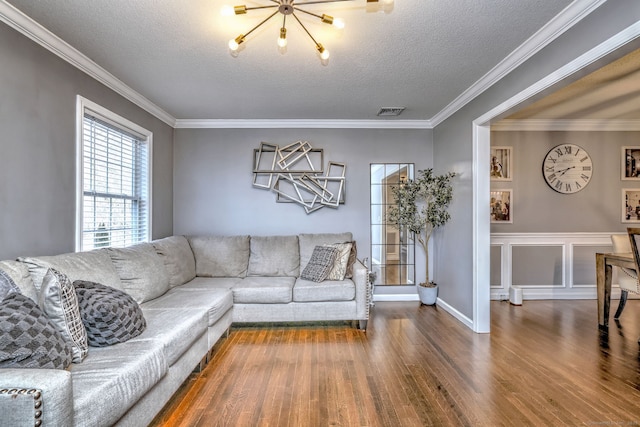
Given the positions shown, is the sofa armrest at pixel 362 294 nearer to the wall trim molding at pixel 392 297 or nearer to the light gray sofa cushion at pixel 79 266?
the wall trim molding at pixel 392 297

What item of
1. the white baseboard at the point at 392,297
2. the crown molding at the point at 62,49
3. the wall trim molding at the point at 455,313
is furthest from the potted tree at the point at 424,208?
the crown molding at the point at 62,49

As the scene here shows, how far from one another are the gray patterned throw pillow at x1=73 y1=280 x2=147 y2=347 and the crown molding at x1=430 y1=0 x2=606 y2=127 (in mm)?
3353

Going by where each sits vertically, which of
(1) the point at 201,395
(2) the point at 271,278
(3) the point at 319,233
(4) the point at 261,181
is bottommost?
(1) the point at 201,395

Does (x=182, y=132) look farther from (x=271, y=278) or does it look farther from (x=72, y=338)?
(x=72, y=338)

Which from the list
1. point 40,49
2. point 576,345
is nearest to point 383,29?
point 40,49

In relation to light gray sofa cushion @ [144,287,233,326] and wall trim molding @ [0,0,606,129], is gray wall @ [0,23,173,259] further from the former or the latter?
light gray sofa cushion @ [144,287,233,326]

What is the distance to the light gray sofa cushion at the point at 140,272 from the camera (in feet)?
8.90

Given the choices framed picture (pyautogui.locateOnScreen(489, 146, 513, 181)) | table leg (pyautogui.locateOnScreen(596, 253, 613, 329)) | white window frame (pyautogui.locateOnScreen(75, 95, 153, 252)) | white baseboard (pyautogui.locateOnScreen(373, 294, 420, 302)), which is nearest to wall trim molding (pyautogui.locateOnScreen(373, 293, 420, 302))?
white baseboard (pyautogui.locateOnScreen(373, 294, 420, 302))

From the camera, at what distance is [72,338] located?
166cm

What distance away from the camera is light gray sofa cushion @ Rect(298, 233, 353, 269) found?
166 inches

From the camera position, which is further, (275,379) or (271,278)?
(271,278)

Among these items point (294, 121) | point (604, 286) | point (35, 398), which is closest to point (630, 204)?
point (604, 286)

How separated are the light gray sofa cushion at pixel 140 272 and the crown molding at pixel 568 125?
4830 millimetres

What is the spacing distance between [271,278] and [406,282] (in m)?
2.08
